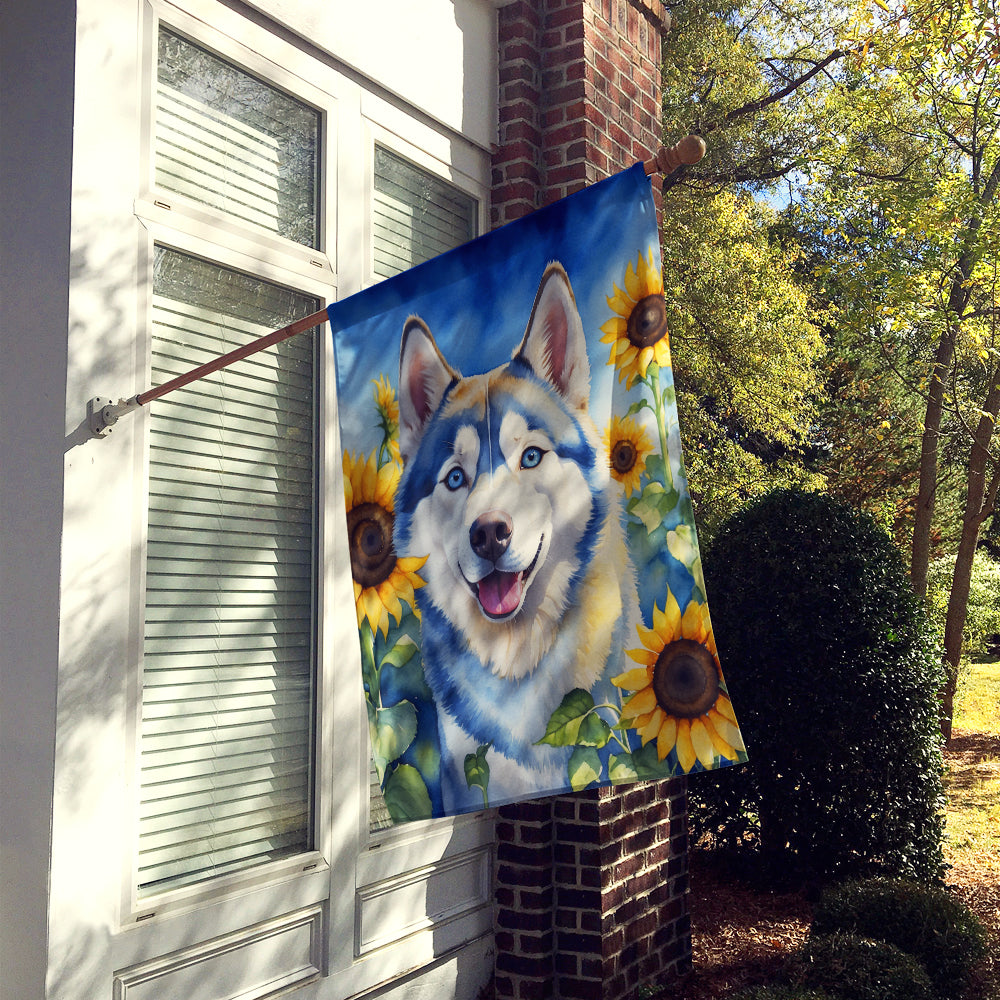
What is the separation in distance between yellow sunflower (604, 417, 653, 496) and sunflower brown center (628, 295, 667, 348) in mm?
193

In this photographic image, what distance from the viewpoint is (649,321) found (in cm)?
234

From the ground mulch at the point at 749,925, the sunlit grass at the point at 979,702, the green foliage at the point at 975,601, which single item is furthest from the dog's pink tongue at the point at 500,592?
the green foliage at the point at 975,601

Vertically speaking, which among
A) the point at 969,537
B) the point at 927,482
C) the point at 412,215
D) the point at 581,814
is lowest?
the point at 581,814

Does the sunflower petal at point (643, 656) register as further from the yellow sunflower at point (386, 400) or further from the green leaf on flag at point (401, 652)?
the yellow sunflower at point (386, 400)

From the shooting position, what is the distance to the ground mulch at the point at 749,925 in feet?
15.5

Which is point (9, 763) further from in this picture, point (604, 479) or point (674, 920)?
point (674, 920)

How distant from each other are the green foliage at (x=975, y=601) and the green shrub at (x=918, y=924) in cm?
943

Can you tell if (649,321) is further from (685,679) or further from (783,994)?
(783,994)

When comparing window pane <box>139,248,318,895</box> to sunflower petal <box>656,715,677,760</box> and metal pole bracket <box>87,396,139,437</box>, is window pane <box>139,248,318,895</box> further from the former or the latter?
sunflower petal <box>656,715,677,760</box>

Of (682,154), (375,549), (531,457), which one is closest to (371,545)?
(375,549)

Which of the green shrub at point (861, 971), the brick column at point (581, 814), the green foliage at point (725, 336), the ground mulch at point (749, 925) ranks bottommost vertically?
the ground mulch at point (749, 925)

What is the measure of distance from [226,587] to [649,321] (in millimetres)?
1753

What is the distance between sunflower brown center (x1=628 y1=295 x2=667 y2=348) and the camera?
2332 mm

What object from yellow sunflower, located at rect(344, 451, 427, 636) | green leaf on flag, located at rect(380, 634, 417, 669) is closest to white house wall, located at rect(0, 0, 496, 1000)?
yellow sunflower, located at rect(344, 451, 427, 636)
